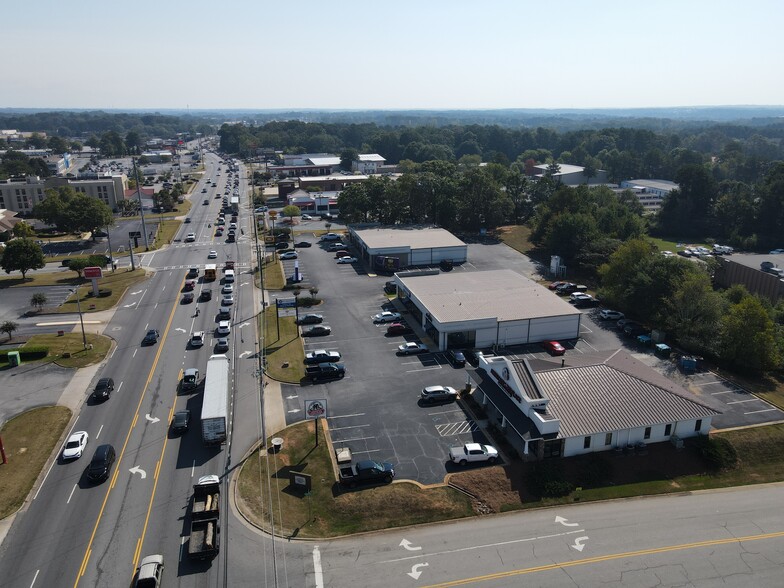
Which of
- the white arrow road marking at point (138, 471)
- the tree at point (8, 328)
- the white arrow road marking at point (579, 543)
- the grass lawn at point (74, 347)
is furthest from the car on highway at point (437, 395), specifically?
the tree at point (8, 328)

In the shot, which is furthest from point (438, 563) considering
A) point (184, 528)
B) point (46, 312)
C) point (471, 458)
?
point (46, 312)

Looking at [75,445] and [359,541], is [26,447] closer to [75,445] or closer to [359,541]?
[75,445]

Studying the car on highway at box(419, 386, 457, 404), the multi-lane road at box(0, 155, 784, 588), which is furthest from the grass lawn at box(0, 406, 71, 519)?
the car on highway at box(419, 386, 457, 404)

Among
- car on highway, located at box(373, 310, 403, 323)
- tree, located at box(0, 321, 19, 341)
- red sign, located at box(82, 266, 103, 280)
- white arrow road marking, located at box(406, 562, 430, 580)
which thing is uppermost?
red sign, located at box(82, 266, 103, 280)

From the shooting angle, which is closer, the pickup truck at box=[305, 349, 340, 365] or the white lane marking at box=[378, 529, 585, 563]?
the white lane marking at box=[378, 529, 585, 563]

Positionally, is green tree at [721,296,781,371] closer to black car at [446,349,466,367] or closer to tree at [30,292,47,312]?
black car at [446,349,466,367]

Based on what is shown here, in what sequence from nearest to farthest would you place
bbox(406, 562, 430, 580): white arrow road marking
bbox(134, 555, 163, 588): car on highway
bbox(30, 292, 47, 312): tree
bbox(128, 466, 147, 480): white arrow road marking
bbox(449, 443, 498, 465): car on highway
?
bbox(134, 555, 163, 588): car on highway
bbox(406, 562, 430, 580): white arrow road marking
bbox(128, 466, 147, 480): white arrow road marking
bbox(449, 443, 498, 465): car on highway
bbox(30, 292, 47, 312): tree

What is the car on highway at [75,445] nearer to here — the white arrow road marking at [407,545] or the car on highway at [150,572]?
the car on highway at [150,572]

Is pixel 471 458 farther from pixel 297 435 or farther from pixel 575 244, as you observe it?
pixel 575 244
